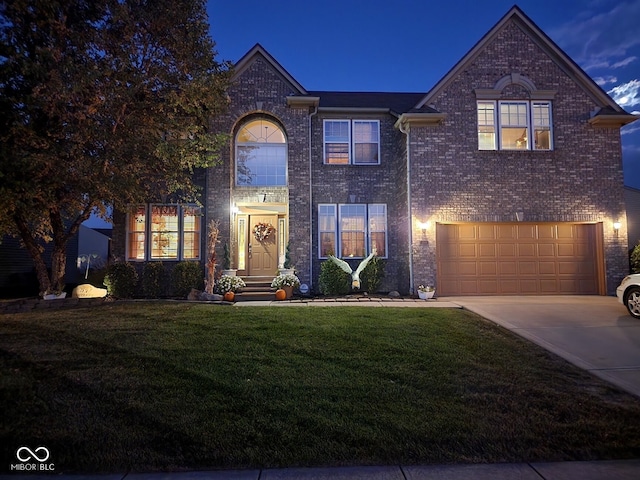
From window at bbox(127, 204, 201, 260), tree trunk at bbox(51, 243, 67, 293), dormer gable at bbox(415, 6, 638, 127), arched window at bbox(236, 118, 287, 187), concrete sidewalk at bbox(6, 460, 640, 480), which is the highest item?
dormer gable at bbox(415, 6, 638, 127)

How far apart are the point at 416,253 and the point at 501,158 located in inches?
163

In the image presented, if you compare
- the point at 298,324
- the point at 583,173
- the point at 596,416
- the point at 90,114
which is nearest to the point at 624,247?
the point at 583,173

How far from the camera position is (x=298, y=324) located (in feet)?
23.2

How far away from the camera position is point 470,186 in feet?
38.0

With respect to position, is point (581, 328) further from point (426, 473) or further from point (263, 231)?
point (263, 231)

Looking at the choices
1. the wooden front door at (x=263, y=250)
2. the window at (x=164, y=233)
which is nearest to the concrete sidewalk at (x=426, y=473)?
the window at (x=164, y=233)

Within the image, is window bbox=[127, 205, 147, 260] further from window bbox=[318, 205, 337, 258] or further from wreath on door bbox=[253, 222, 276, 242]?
window bbox=[318, 205, 337, 258]

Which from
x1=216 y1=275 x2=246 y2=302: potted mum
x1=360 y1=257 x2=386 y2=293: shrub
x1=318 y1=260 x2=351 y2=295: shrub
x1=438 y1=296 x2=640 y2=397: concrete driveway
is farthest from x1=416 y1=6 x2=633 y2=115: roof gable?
x1=216 y1=275 x2=246 y2=302: potted mum

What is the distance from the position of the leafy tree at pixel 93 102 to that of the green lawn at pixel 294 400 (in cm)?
361

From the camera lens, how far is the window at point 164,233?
12594 millimetres

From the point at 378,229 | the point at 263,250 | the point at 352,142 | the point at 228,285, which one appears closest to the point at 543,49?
the point at 352,142

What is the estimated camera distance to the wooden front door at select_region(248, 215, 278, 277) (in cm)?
1326

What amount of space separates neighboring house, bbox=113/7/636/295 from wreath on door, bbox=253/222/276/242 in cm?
93

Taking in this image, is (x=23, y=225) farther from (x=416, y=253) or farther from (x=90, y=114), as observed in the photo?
(x=416, y=253)
